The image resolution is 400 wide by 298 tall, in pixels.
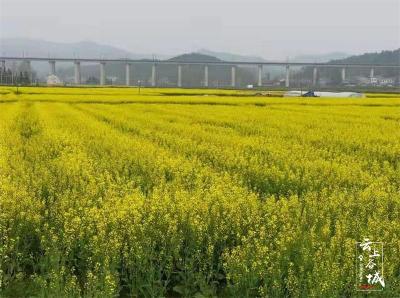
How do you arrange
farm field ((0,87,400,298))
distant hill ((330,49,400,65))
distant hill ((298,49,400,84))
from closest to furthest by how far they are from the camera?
farm field ((0,87,400,298)) < distant hill ((298,49,400,84)) < distant hill ((330,49,400,65))

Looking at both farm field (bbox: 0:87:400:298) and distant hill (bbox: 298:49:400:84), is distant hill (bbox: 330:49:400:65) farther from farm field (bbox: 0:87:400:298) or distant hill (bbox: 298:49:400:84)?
farm field (bbox: 0:87:400:298)

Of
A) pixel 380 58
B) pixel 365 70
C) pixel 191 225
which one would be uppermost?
pixel 380 58

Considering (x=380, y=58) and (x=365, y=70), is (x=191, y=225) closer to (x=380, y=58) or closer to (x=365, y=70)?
(x=365, y=70)

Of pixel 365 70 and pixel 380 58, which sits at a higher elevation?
pixel 380 58

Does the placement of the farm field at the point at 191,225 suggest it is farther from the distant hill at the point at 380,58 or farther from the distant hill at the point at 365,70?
the distant hill at the point at 380,58

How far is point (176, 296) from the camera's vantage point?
5598 mm

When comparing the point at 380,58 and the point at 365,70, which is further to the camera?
the point at 380,58

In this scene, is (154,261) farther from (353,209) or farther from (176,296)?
(353,209)

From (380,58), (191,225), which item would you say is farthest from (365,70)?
(191,225)

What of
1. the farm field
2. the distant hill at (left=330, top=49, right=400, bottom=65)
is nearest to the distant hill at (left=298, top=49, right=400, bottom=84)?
the distant hill at (left=330, top=49, right=400, bottom=65)

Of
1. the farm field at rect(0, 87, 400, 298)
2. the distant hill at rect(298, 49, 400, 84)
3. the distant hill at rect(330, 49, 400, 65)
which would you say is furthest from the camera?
the distant hill at rect(330, 49, 400, 65)

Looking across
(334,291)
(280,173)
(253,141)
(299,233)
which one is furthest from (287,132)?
(334,291)

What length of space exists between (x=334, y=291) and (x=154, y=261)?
2220mm

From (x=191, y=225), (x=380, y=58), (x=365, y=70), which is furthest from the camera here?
(x=380, y=58)
